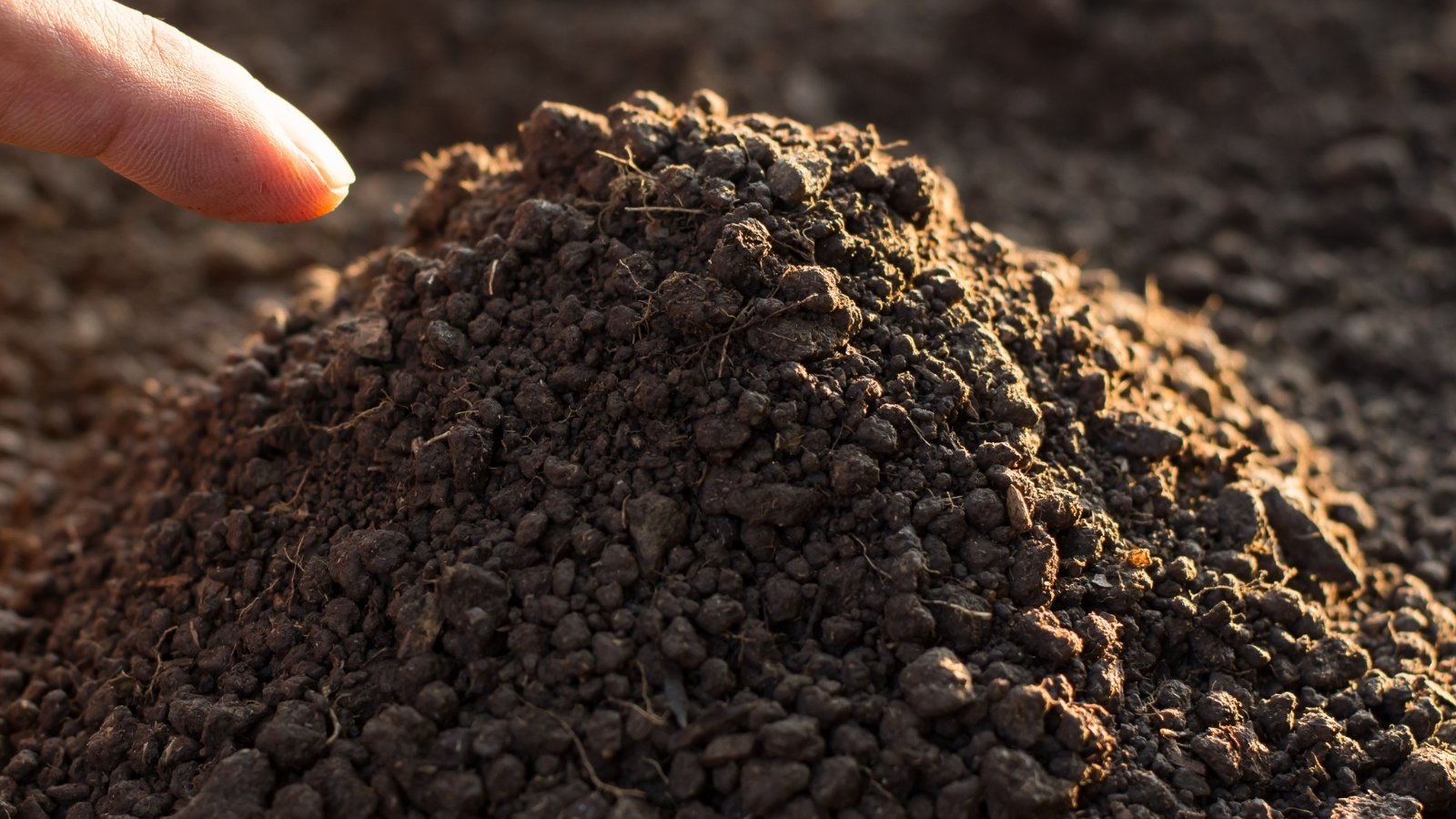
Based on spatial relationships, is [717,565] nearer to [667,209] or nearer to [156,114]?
[667,209]

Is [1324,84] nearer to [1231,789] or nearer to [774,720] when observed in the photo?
[1231,789]

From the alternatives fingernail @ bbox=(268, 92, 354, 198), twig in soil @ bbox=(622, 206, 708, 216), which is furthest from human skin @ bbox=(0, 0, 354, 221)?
twig in soil @ bbox=(622, 206, 708, 216)

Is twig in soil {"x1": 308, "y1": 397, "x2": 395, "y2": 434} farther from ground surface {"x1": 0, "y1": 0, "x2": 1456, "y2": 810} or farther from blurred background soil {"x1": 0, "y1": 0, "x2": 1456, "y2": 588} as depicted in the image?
ground surface {"x1": 0, "y1": 0, "x2": 1456, "y2": 810}

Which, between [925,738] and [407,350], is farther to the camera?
[407,350]

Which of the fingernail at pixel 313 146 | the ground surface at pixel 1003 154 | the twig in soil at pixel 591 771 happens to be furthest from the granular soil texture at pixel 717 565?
the ground surface at pixel 1003 154

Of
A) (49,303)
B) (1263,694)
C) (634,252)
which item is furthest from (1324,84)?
(49,303)

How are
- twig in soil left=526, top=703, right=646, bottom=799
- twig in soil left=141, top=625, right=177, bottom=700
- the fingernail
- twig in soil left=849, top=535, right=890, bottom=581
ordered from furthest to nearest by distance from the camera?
the fingernail < twig in soil left=141, top=625, right=177, bottom=700 < twig in soil left=849, top=535, right=890, bottom=581 < twig in soil left=526, top=703, right=646, bottom=799
